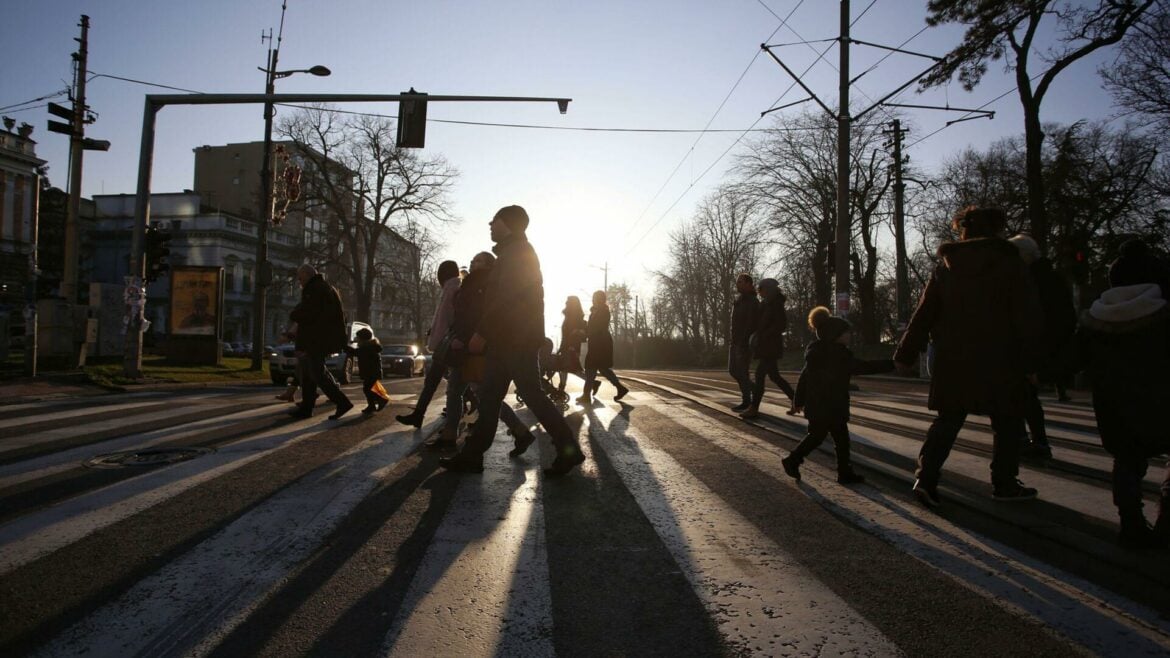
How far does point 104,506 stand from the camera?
393 centimetres

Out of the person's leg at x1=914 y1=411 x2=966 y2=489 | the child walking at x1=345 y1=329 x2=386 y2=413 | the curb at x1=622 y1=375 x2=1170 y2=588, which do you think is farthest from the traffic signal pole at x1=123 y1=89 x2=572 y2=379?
the person's leg at x1=914 y1=411 x2=966 y2=489

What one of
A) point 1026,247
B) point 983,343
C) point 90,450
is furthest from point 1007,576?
point 90,450

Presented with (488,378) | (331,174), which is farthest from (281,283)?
(488,378)

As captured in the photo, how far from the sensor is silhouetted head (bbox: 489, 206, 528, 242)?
5129mm

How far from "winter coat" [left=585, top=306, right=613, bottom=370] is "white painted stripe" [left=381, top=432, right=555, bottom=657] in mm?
6597

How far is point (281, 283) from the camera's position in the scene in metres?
38.4

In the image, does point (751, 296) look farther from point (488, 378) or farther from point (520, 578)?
point (520, 578)

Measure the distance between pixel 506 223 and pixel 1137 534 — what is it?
4.04 meters

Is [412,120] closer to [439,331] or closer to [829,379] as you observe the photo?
[439,331]

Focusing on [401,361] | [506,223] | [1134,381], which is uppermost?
[506,223]

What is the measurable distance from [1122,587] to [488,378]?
3.71 meters

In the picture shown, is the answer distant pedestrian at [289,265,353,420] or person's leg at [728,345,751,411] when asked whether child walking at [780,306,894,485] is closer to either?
person's leg at [728,345,751,411]

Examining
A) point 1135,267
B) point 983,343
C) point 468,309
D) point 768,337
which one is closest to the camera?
point 1135,267

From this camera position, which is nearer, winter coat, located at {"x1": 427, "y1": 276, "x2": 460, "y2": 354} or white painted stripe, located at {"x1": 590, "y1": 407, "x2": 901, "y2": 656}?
white painted stripe, located at {"x1": 590, "y1": 407, "x2": 901, "y2": 656}
